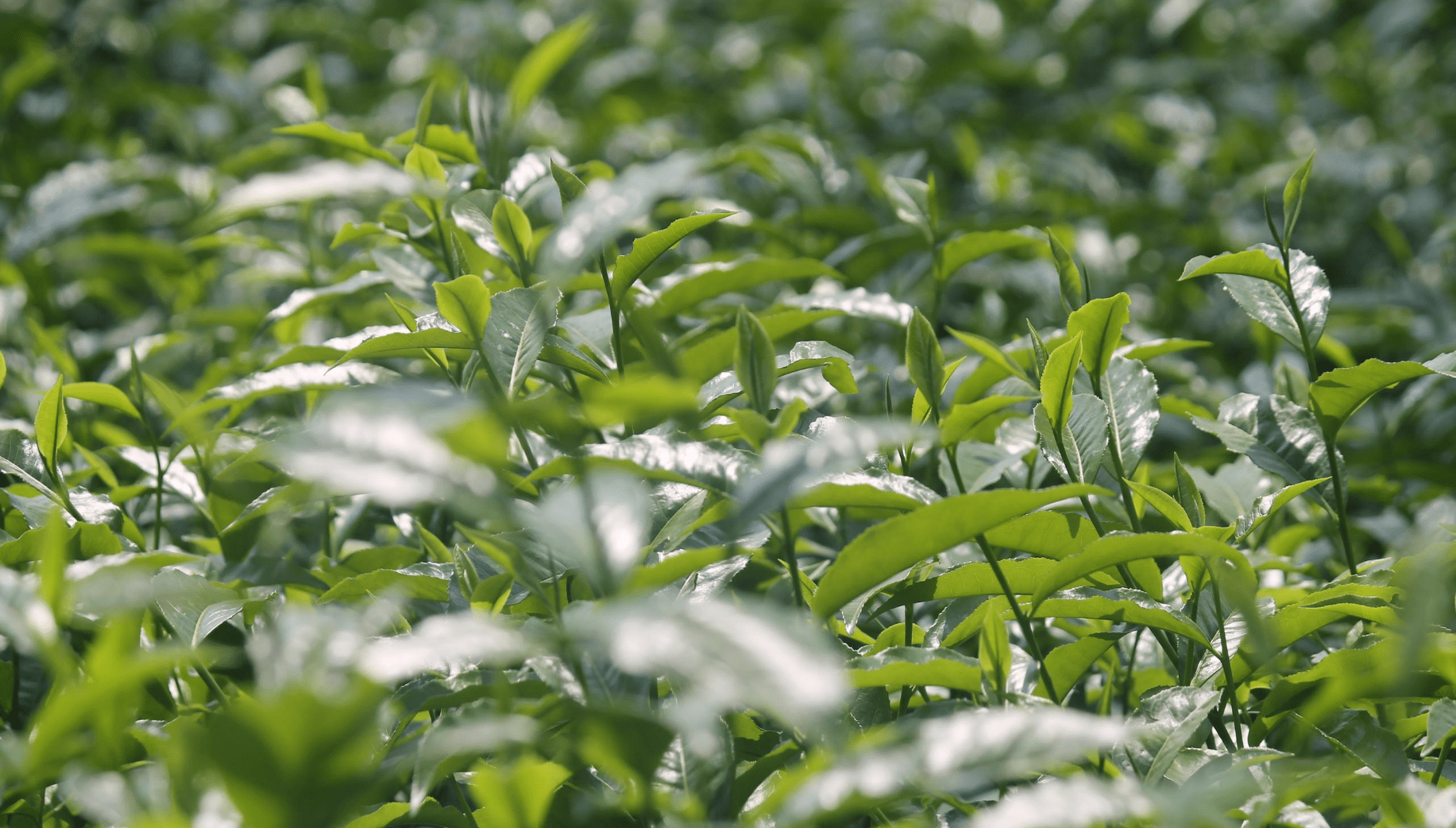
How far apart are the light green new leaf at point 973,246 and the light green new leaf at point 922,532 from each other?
60 cm

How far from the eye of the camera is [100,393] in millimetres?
1013

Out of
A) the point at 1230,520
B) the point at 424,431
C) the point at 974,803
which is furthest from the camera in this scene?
the point at 1230,520

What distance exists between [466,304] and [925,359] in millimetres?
349

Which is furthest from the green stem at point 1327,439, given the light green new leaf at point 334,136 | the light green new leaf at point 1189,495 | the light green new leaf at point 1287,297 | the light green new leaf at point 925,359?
the light green new leaf at point 334,136

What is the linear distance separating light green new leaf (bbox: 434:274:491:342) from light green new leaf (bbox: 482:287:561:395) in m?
0.02

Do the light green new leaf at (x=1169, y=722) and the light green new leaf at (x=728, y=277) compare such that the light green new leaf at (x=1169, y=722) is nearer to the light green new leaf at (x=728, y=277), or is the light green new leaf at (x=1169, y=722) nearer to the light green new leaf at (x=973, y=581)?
the light green new leaf at (x=973, y=581)

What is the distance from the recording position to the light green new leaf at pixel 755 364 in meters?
0.68

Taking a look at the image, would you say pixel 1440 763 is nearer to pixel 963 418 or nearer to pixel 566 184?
pixel 963 418

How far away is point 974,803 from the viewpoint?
79cm

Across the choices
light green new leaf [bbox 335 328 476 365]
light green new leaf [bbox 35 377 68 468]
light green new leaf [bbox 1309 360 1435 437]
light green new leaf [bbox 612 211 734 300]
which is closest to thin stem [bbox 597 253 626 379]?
light green new leaf [bbox 612 211 734 300]

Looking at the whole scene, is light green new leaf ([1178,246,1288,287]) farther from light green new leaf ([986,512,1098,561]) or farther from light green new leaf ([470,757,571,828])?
light green new leaf ([470,757,571,828])

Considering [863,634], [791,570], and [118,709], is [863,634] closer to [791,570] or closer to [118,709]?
[791,570]

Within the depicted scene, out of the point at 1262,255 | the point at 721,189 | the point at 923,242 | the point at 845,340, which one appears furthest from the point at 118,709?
the point at 721,189

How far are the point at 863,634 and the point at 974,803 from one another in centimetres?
15
